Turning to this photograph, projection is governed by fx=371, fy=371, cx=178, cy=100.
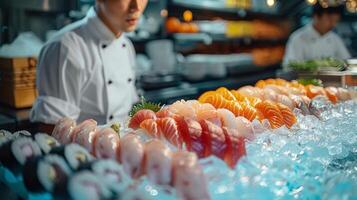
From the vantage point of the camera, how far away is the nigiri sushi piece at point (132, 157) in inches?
39.4

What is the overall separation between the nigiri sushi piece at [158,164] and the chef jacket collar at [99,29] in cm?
182

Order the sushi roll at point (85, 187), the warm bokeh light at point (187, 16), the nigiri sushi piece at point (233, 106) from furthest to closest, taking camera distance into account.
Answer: the warm bokeh light at point (187, 16) → the nigiri sushi piece at point (233, 106) → the sushi roll at point (85, 187)

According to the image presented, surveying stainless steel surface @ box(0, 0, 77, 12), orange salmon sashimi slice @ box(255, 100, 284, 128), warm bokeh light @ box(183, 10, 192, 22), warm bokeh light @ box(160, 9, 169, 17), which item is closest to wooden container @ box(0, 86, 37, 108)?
stainless steel surface @ box(0, 0, 77, 12)

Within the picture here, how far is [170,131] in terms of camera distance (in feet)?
4.27

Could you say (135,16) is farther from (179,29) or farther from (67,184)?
(179,29)

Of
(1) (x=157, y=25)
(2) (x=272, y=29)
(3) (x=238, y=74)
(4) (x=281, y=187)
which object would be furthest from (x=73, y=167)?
(2) (x=272, y=29)

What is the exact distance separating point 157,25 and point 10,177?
4284 millimetres

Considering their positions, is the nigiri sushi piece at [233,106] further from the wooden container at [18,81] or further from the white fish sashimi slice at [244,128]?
the wooden container at [18,81]

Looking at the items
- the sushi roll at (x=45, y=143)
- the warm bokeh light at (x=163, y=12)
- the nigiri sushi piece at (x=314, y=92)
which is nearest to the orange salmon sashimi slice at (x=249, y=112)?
the nigiri sushi piece at (x=314, y=92)

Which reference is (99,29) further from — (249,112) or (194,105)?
(249,112)

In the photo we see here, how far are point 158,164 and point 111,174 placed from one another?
0.13m

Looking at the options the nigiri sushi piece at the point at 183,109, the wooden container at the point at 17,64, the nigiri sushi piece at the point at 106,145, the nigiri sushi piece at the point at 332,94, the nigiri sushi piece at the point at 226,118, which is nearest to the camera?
the nigiri sushi piece at the point at 106,145

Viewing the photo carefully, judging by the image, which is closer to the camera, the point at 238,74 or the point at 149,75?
the point at 149,75

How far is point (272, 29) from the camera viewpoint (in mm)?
8586
